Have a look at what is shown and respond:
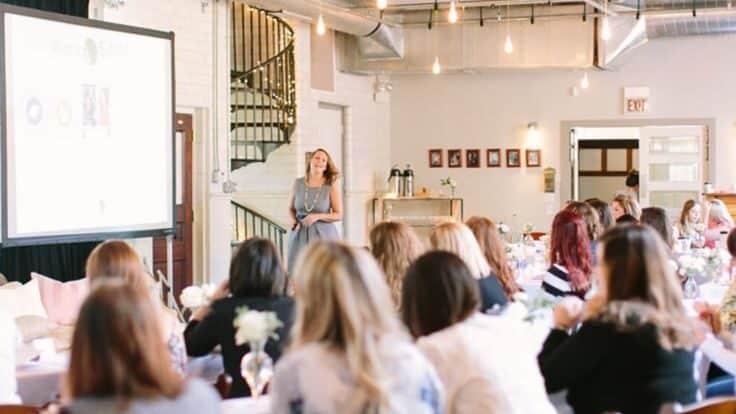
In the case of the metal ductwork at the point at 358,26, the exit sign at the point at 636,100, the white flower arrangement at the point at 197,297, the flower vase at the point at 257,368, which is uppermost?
the metal ductwork at the point at 358,26

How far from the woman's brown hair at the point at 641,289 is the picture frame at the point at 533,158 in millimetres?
10576

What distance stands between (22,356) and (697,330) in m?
2.81

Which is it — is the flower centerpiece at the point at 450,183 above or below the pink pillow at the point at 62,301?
above

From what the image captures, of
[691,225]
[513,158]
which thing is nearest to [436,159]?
[513,158]

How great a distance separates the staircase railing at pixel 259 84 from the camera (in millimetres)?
11078

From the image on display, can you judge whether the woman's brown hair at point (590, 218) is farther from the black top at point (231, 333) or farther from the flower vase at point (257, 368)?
the flower vase at point (257, 368)

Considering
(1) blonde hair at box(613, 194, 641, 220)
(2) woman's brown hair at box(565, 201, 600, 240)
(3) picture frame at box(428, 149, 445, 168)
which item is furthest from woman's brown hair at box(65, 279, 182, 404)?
(3) picture frame at box(428, 149, 445, 168)

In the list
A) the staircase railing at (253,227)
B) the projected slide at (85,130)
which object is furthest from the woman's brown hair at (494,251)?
the staircase railing at (253,227)

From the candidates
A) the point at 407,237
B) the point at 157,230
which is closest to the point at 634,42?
the point at 157,230

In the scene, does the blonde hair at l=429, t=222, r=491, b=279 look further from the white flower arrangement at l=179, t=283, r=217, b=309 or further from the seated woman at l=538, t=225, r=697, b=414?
the seated woman at l=538, t=225, r=697, b=414

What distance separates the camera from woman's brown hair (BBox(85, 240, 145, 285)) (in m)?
3.83

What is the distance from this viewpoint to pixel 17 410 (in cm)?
293

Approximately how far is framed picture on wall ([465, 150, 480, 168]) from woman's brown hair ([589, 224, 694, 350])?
1068cm

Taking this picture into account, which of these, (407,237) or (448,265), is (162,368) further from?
(407,237)
